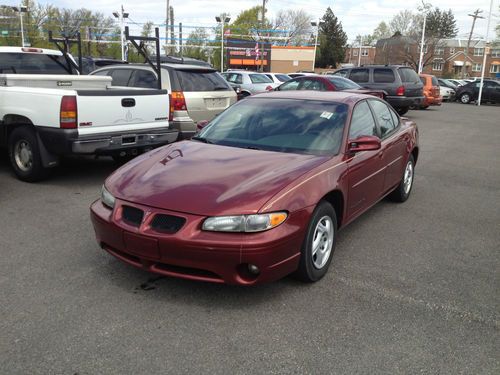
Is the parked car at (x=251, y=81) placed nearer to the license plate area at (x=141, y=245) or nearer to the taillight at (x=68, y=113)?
the taillight at (x=68, y=113)

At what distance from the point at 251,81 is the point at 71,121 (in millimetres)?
14009

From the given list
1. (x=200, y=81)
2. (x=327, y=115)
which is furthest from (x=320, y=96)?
(x=200, y=81)

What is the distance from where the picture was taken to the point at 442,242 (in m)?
4.77

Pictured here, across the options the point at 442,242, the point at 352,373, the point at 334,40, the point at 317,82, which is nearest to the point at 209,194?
the point at 352,373

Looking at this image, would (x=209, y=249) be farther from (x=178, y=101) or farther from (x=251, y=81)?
(x=251, y=81)

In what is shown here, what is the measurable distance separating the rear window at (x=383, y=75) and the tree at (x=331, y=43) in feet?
212

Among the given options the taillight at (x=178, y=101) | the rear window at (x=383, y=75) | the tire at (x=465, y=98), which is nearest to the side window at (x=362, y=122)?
the taillight at (x=178, y=101)

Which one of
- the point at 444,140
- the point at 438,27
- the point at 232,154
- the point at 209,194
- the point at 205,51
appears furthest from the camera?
the point at 438,27

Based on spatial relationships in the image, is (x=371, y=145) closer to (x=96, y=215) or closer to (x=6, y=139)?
(x=96, y=215)

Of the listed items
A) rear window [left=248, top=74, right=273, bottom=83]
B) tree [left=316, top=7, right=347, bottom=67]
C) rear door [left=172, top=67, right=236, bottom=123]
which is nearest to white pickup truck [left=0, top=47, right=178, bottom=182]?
rear door [left=172, top=67, right=236, bottom=123]

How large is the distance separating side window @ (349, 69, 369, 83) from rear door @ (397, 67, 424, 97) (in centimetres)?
114

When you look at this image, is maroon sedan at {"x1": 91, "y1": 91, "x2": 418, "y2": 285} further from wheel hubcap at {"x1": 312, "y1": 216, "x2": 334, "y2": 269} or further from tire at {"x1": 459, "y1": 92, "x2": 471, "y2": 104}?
tire at {"x1": 459, "y1": 92, "x2": 471, "y2": 104}

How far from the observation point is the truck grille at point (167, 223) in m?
3.17

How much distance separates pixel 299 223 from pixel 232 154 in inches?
41.1
